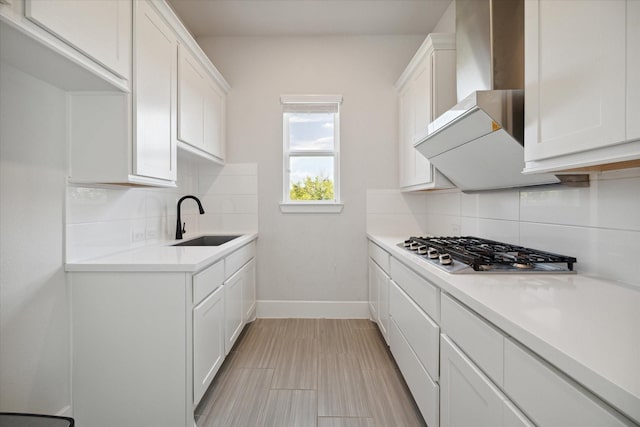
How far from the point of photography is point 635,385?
0.49 m

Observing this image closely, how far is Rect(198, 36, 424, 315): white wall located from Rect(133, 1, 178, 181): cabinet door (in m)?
1.17

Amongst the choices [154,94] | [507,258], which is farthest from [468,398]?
[154,94]

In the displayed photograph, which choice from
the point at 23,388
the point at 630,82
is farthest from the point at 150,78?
the point at 630,82

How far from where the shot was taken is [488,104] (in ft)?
4.26

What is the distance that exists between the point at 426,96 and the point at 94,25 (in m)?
2.03

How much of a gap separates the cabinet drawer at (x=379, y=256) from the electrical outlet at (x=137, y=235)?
70.3 inches

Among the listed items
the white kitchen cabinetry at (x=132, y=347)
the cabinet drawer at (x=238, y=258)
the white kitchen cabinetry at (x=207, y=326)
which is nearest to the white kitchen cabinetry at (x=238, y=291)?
the cabinet drawer at (x=238, y=258)

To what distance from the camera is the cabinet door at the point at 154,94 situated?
1577mm

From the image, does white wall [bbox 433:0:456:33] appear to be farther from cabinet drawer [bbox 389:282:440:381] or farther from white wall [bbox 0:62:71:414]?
white wall [bbox 0:62:71:414]

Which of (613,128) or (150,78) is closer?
(613,128)

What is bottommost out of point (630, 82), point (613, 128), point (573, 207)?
point (573, 207)

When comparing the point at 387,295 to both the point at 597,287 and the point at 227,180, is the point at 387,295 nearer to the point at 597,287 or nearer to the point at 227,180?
the point at 597,287

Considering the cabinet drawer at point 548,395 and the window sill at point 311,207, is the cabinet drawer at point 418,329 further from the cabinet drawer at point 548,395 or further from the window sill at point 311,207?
the window sill at point 311,207

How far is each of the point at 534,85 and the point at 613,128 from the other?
1.26 feet
